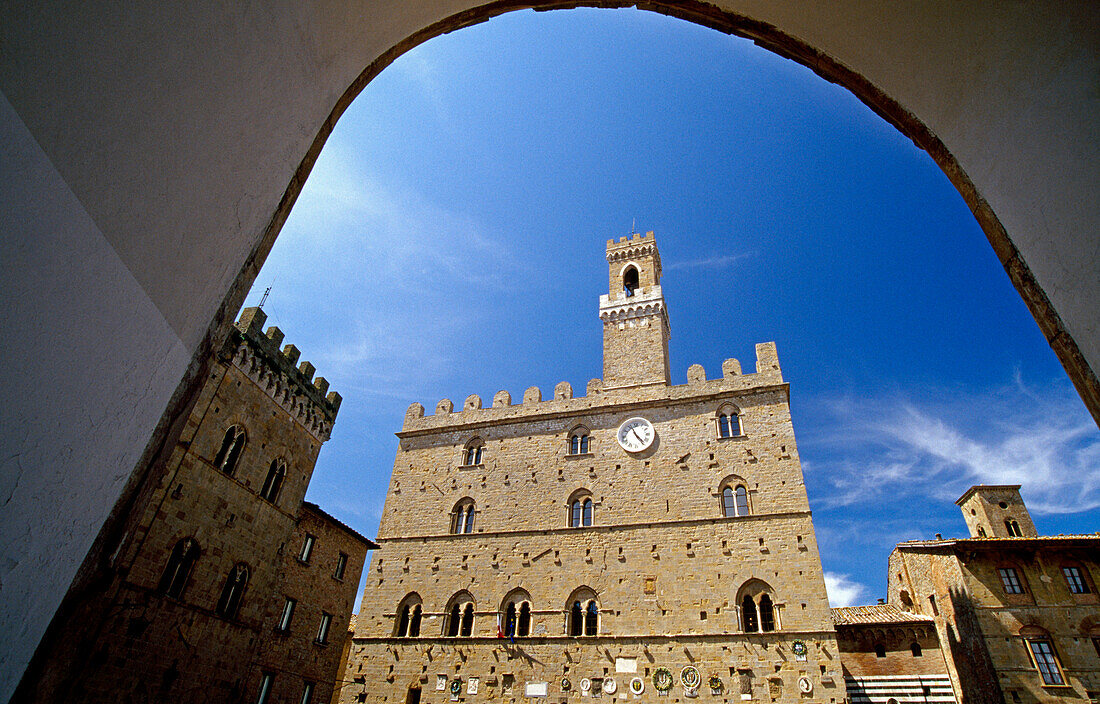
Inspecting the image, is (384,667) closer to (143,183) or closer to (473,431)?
(473,431)

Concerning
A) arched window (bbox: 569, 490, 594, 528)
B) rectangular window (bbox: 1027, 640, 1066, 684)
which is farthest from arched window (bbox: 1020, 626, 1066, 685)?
arched window (bbox: 569, 490, 594, 528)

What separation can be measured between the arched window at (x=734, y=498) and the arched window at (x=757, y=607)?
2.39 meters

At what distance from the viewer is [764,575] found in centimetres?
1834

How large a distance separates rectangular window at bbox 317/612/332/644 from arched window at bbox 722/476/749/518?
47.6ft

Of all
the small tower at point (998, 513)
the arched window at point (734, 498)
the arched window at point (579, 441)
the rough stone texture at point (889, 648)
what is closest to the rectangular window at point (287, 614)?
the arched window at point (579, 441)

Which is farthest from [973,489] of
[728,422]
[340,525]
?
[340,525]

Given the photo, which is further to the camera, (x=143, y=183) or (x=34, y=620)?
(x=143, y=183)

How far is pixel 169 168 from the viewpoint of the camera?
231 centimetres

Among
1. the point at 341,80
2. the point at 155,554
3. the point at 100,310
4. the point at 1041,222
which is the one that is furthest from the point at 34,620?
the point at 155,554

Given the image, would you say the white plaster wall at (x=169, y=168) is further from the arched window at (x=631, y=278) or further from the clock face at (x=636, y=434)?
the arched window at (x=631, y=278)

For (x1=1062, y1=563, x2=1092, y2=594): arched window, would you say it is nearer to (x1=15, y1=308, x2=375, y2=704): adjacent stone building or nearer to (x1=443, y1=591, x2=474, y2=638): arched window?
(x1=443, y1=591, x2=474, y2=638): arched window

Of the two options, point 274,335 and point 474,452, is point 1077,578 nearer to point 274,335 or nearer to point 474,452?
point 474,452

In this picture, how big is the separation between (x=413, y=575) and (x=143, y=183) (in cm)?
2238

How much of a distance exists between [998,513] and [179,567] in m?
33.4
